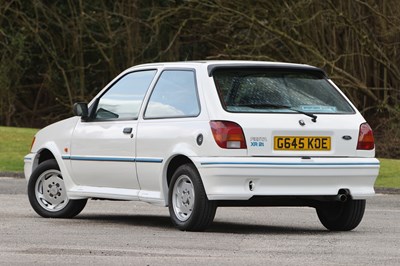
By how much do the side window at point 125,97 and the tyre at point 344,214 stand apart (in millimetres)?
2082

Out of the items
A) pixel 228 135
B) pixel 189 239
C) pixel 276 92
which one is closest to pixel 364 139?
pixel 276 92

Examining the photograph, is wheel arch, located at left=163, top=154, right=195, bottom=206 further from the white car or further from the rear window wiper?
the rear window wiper

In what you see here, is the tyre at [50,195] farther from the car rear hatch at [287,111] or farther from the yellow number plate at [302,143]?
the yellow number plate at [302,143]

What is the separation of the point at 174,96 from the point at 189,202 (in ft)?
3.73

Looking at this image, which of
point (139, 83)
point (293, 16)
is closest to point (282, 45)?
point (293, 16)

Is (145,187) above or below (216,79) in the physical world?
below

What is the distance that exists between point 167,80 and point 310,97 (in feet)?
4.58

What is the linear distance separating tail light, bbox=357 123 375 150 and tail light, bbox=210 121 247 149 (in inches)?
48.0

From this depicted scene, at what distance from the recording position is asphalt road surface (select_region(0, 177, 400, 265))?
9.03m

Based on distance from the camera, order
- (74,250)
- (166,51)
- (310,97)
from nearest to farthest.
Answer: (74,250) < (310,97) < (166,51)

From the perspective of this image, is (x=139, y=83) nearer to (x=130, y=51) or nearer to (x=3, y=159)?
(x=3, y=159)

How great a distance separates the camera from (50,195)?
516 inches

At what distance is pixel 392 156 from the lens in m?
29.9

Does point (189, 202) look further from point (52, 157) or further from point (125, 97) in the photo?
point (52, 157)
